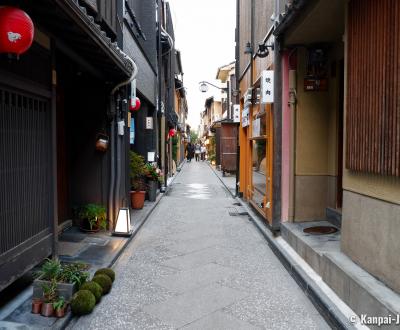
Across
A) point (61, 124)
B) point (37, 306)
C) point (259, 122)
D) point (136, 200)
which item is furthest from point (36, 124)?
point (136, 200)

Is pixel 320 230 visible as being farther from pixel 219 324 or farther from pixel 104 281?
pixel 104 281

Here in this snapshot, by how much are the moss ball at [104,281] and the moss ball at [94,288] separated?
22 centimetres

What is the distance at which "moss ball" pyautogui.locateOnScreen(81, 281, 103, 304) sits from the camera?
196 inches

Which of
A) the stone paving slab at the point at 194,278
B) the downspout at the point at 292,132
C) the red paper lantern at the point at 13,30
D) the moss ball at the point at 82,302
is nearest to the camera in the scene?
the red paper lantern at the point at 13,30

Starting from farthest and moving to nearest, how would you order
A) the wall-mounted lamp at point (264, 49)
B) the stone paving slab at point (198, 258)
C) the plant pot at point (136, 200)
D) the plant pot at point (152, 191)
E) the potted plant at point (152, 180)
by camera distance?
the plant pot at point (152, 191) → the potted plant at point (152, 180) → the plant pot at point (136, 200) → the wall-mounted lamp at point (264, 49) → the stone paving slab at point (198, 258)

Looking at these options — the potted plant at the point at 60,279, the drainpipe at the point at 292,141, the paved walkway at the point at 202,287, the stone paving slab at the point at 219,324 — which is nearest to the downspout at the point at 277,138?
the drainpipe at the point at 292,141

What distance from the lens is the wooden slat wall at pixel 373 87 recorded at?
4109 mm

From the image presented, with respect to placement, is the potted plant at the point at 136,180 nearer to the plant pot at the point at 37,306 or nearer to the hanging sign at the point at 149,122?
the hanging sign at the point at 149,122

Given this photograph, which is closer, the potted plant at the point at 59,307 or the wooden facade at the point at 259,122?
the potted plant at the point at 59,307

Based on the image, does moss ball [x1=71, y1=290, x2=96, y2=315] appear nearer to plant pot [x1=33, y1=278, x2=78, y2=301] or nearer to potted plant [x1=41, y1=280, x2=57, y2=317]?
plant pot [x1=33, y1=278, x2=78, y2=301]

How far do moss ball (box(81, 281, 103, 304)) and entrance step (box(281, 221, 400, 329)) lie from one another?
9.38ft

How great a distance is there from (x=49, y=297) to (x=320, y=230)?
4.73 meters

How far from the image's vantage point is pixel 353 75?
513cm

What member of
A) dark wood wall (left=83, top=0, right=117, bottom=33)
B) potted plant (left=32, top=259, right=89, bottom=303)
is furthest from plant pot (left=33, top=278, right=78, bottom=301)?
dark wood wall (left=83, top=0, right=117, bottom=33)
